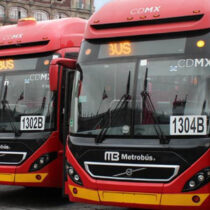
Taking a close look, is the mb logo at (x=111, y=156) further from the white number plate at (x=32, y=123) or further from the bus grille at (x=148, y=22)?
the white number plate at (x=32, y=123)

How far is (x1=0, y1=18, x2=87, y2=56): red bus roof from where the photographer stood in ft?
30.1

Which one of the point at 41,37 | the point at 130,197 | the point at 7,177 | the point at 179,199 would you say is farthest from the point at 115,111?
the point at 41,37

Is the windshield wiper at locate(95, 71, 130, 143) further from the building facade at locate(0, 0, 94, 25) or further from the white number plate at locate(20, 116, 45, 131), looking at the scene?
the building facade at locate(0, 0, 94, 25)

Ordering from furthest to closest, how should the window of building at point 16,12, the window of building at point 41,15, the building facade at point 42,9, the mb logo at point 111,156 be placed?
the window of building at point 41,15
the window of building at point 16,12
the building facade at point 42,9
the mb logo at point 111,156

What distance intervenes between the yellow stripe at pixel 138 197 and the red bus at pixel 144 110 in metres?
0.01

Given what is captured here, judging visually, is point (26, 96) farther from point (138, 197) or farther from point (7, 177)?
point (138, 197)

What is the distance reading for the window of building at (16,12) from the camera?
67.5 m

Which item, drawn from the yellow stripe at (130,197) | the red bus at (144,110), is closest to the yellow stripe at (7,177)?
the red bus at (144,110)

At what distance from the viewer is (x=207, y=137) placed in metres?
6.33

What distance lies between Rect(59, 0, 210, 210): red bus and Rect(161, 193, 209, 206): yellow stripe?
1 centimetres

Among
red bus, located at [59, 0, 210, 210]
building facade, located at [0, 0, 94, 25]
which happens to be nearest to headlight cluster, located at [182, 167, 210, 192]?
red bus, located at [59, 0, 210, 210]

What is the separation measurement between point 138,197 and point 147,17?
248 centimetres

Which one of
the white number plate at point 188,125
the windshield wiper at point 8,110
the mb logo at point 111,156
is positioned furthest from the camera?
the windshield wiper at point 8,110

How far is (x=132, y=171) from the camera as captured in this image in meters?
6.64
